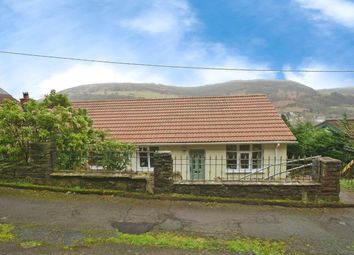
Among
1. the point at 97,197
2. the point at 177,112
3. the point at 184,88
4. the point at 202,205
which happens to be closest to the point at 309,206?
the point at 202,205

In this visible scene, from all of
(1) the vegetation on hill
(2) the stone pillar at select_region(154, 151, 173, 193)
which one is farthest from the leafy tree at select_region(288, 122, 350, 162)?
(2) the stone pillar at select_region(154, 151, 173, 193)

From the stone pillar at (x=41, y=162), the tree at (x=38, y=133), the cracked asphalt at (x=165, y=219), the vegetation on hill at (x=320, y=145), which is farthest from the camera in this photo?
the vegetation on hill at (x=320, y=145)

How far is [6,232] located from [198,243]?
10.5 feet

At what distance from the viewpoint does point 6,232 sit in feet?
17.2

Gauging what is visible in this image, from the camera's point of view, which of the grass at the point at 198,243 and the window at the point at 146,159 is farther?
the window at the point at 146,159

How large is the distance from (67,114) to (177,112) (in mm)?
10460

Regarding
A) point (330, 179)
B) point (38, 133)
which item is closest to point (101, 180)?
point (38, 133)

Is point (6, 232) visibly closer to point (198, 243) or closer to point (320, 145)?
point (198, 243)

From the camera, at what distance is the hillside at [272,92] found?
4550 cm

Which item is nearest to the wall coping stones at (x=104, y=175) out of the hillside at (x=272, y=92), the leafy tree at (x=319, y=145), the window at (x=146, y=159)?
the window at (x=146, y=159)

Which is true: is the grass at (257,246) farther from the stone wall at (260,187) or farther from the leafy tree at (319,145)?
the leafy tree at (319,145)

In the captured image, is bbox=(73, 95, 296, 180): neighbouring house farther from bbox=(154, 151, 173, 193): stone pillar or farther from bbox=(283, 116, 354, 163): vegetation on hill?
bbox=(154, 151, 173, 193): stone pillar

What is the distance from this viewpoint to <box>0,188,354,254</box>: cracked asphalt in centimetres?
530

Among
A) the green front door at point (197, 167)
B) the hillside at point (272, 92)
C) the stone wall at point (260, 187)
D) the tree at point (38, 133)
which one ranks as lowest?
the green front door at point (197, 167)
